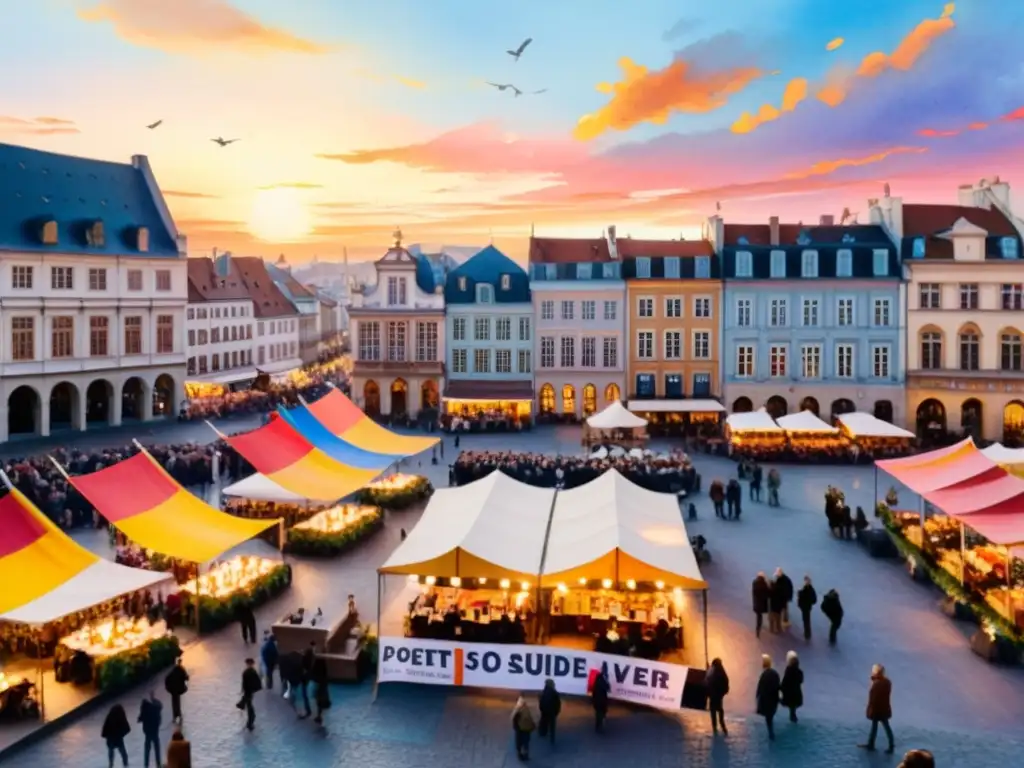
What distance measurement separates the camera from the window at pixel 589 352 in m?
51.2

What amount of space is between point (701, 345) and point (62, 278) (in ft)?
110

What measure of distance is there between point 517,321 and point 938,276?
22.6 meters

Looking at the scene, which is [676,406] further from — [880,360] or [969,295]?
[969,295]

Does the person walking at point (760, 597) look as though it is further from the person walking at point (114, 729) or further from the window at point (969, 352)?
the window at point (969, 352)

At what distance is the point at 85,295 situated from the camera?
46250 mm

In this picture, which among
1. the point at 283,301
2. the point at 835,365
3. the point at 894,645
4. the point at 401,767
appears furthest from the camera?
the point at 283,301

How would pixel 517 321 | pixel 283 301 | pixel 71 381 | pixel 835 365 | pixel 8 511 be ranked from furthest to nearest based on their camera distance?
pixel 283 301, pixel 517 321, pixel 835 365, pixel 71 381, pixel 8 511

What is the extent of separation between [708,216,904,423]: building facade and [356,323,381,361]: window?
1988 centimetres

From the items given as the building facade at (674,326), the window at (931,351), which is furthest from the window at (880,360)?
the building facade at (674,326)

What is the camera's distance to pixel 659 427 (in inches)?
1847

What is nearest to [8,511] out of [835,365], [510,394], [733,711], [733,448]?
[733,711]

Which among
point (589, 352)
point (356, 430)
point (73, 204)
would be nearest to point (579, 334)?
point (589, 352)

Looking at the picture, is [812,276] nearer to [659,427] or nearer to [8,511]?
[659,427]

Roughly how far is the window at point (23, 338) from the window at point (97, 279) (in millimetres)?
3589
